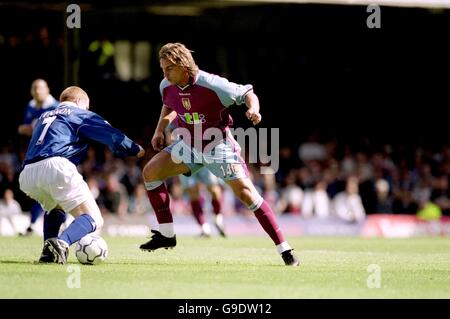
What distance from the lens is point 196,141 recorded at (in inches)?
411

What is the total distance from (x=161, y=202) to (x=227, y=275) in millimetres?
1737

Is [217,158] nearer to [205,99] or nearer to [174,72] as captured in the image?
[205,99]

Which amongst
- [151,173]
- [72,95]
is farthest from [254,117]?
[72,95]

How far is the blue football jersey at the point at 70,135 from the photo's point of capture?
9.73 metres

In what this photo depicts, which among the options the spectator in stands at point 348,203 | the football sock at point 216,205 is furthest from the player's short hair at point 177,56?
the spectator in stands at point 348,203

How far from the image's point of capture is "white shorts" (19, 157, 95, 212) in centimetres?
962

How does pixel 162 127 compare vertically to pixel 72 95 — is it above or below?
below

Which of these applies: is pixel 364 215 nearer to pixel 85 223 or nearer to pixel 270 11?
pixel 270 11

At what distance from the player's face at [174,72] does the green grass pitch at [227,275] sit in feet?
6.18

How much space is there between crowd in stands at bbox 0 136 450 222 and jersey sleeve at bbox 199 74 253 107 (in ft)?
33.4

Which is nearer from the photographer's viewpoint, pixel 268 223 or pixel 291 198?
pixel 268 223

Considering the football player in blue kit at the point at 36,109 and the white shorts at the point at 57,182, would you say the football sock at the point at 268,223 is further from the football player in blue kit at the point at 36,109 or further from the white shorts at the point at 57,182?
the football player in blue kit at the point at 36,109

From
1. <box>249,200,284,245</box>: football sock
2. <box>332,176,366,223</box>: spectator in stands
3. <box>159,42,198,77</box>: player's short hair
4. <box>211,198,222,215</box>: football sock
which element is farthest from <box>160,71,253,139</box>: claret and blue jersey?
<box>332,176,366,223</box>: spectator in stands
